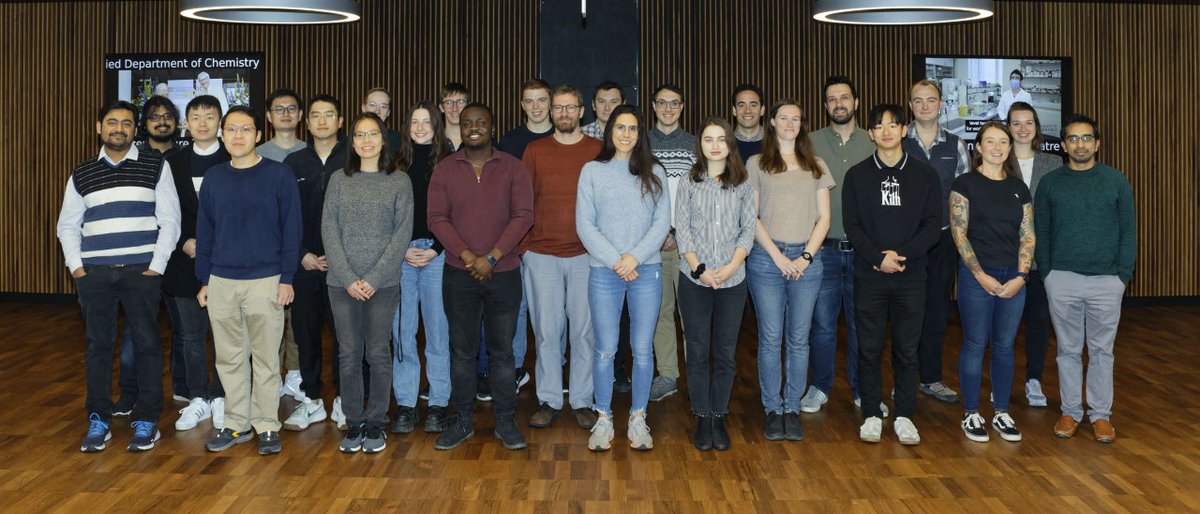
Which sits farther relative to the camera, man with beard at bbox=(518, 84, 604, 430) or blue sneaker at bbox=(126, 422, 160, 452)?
man with beard at bbox=(518, 84, 604, 430)

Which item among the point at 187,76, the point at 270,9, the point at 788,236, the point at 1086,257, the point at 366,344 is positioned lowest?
the point at 366,344

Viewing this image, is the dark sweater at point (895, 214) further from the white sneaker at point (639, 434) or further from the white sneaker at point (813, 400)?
the white sneaker at point (639, 434)

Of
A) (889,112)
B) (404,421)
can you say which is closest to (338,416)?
(404,421)

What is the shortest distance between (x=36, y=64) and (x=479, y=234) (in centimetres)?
710

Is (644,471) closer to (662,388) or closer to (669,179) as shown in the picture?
(662,388)

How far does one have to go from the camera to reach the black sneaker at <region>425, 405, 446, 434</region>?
4660 mm

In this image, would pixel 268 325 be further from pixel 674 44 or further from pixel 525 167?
pixel 674 44

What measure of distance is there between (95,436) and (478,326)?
5.55 ft

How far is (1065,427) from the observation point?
459cm

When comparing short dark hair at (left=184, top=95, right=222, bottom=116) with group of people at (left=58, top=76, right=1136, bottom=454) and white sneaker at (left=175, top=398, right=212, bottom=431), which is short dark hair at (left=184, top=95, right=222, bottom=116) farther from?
white sneaker at (left=175, top=398, right=212, bottom=431)

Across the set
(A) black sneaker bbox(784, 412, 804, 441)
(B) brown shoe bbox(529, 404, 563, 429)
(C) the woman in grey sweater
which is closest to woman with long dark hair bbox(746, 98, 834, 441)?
(A) black sneaker bbox(784, 412, 804, 441)

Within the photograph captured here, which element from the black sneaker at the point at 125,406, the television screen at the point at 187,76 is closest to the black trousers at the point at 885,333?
the black sneaker at the point at 125,406

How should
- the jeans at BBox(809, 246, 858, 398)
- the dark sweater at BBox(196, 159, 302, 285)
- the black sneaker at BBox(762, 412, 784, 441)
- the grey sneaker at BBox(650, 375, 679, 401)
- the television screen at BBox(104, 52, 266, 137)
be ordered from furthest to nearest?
the television screen at BBox(104, 52, 266, 137)
the grey sneaker at BBox(650, 375, 679, 401)
the jeans at BBox(809, 246, 858, 398)
the black sneaker at BBox(762, 412, 784, 441)
the dark sweater at BBox(196, 159, 302, 285)

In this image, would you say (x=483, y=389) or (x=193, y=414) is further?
(x=483, y=389)
